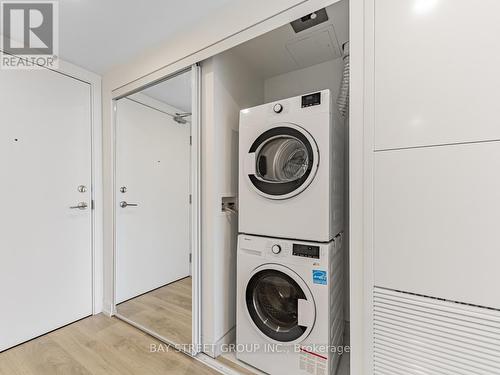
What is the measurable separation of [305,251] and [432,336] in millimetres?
655

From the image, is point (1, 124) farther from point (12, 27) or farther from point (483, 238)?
point (483, 238)

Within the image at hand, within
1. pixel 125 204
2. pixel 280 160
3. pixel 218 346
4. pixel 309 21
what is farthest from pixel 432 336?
pixel 125 204

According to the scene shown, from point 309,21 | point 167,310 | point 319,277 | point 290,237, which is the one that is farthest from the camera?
point 167,310

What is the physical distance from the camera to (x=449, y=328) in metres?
0.98

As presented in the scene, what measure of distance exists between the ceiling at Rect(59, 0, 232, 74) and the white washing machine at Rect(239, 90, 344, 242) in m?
0.80

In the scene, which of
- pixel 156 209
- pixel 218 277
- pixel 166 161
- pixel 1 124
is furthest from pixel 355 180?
pixel 1 124

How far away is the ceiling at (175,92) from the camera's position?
194cm

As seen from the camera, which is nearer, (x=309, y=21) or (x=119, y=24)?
(x=309, y=21)

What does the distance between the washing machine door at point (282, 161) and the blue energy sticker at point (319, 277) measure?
471 mm

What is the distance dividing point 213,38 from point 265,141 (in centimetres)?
79

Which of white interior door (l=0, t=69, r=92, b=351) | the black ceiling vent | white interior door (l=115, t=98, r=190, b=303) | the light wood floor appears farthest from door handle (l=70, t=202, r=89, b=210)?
the black ceiling vent

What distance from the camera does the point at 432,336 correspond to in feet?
3.33

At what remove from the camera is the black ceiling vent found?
1553 millimetres

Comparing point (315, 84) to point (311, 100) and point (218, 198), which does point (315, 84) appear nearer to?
point (311, 100)
